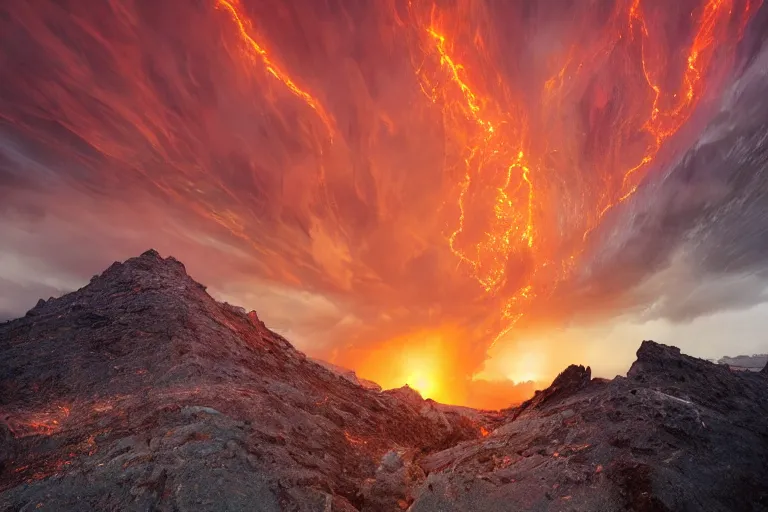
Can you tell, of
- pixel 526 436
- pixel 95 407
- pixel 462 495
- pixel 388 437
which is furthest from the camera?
pixel 388 437

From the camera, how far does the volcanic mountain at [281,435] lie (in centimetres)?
1124

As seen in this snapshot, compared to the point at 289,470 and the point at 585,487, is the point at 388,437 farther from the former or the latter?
the point at 585,487

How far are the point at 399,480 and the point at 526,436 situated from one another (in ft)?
20.6

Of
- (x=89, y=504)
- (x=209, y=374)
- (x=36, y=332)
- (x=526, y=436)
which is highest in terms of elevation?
(x=36, y=332)

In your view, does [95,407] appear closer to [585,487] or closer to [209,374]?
[209,374]

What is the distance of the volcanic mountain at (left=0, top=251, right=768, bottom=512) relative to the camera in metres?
11.2

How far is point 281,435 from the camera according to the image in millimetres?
15359

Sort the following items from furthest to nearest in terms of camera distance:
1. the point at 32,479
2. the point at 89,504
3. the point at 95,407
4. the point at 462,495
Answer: the point at 95,407, the point at 462,495, the point at 32,479, the point at 89,504

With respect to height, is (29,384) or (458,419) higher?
(458,419)

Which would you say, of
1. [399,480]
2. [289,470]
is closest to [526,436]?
[399,480]

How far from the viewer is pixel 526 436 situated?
16484 mm

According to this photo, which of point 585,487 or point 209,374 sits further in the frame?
point 209,374

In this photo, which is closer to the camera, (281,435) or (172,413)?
(172,413)

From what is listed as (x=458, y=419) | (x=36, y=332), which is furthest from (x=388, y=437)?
(x=36, y=332)
